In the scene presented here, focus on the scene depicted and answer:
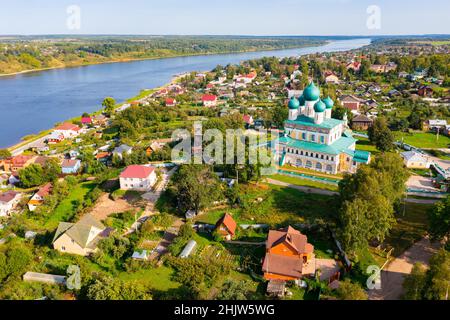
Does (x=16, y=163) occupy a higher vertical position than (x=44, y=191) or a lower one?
higher

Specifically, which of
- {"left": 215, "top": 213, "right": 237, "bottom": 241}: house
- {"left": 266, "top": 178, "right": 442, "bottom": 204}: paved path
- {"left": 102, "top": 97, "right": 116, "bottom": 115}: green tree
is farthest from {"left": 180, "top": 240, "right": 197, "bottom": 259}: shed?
{"left": 102, "top": 97, "right": 116, "bottom": 115}: green tree

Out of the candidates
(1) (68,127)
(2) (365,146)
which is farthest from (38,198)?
(2) (365,146)

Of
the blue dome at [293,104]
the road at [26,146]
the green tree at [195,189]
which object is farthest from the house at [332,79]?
the green tree at [195,189]

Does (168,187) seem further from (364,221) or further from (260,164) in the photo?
(364,221)

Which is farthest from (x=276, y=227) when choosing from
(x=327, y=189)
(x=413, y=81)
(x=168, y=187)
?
(x=413, y=81)

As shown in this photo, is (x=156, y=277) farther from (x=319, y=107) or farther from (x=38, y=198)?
(x=319, y=107)
